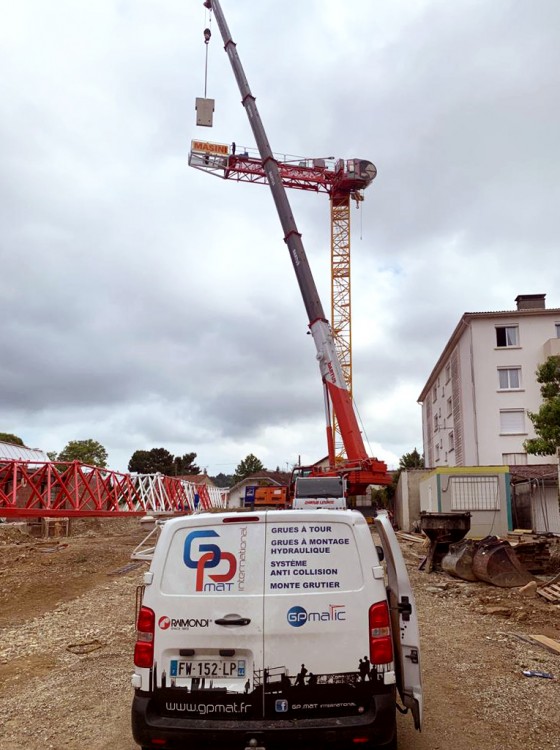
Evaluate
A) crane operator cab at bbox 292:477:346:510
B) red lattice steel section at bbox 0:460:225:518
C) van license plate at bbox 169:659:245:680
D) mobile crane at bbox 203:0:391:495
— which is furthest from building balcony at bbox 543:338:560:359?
van license plate at bbox 169:659:245:680

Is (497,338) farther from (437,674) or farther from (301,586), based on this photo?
(301,586)

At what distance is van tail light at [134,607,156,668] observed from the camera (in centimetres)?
399

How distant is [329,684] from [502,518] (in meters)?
21.3

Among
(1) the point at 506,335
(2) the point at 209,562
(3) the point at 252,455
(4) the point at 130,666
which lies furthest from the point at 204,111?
(3) the point at 252,455

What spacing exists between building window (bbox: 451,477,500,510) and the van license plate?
847 inches

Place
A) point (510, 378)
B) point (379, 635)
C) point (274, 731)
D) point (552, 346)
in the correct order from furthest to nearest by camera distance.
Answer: point (510, 378) → point (552, 346) → point (379, 635) → point (274, 731)

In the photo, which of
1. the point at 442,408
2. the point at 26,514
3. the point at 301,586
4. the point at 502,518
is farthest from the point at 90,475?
the point at 442,408

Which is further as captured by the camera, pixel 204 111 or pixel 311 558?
pixel 204 111

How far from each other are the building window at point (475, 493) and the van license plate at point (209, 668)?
21505 mm

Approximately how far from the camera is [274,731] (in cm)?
380

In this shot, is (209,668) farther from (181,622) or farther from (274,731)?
(274,731)

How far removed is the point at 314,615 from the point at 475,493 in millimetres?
21521

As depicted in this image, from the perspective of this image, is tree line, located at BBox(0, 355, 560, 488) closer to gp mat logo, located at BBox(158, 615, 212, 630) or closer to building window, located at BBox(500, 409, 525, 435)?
building window, located at BBox(500, 409, 525, 435)

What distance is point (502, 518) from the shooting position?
23.3m
